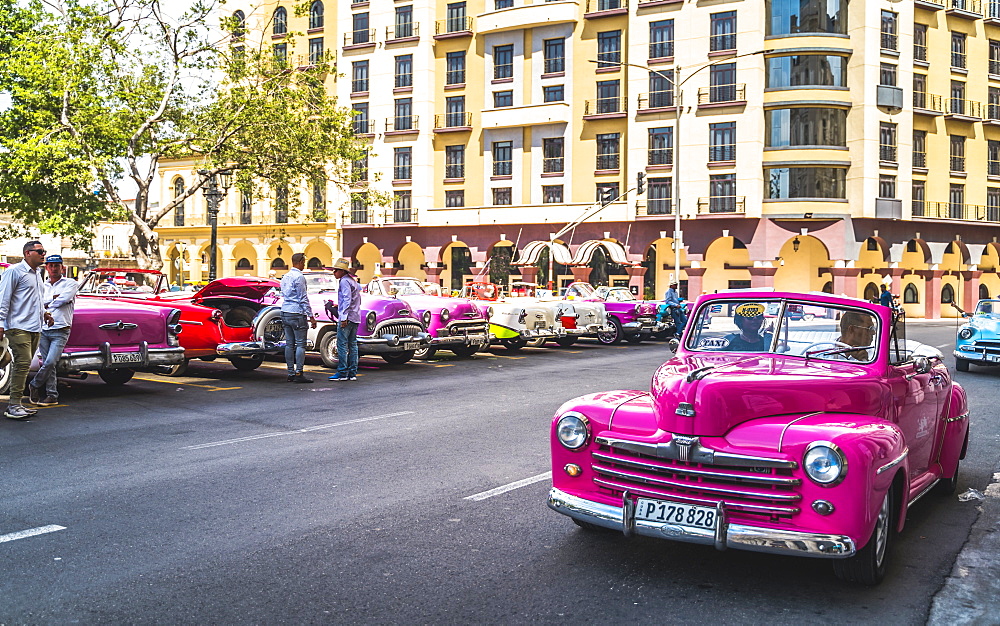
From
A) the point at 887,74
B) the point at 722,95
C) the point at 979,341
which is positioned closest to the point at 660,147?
the point at 722,95

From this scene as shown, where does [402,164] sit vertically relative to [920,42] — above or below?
below

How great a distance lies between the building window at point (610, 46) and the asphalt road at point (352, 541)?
38606mm

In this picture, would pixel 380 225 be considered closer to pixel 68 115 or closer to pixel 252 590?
pixel 68 115

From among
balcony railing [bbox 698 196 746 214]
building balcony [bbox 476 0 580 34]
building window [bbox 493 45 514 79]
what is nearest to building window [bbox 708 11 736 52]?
balcony railing [bbox 698 196 746 214]

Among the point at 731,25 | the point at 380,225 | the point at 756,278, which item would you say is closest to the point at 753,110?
the point at 731,25

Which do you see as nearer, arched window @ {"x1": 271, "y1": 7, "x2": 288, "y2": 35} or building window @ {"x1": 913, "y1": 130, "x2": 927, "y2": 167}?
building window @ {"x1": 913, "y1": 130, "x2": 927, "y2": 167}

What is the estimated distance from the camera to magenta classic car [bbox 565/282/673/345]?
82.2 ft

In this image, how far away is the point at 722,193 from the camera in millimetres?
43156

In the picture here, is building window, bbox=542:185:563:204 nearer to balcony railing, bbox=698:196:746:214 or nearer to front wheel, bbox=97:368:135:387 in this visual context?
balcony railing, bbox=698:196:746:214

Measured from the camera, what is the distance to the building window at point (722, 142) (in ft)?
140

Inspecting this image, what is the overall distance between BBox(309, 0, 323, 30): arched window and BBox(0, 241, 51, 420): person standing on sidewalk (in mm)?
47293

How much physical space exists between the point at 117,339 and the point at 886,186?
39.5 metres

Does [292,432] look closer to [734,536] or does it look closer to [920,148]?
[734,536]

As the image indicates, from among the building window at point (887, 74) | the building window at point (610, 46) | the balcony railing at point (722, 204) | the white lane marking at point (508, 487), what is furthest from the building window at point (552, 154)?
the white lane marking at point (508, 487)
